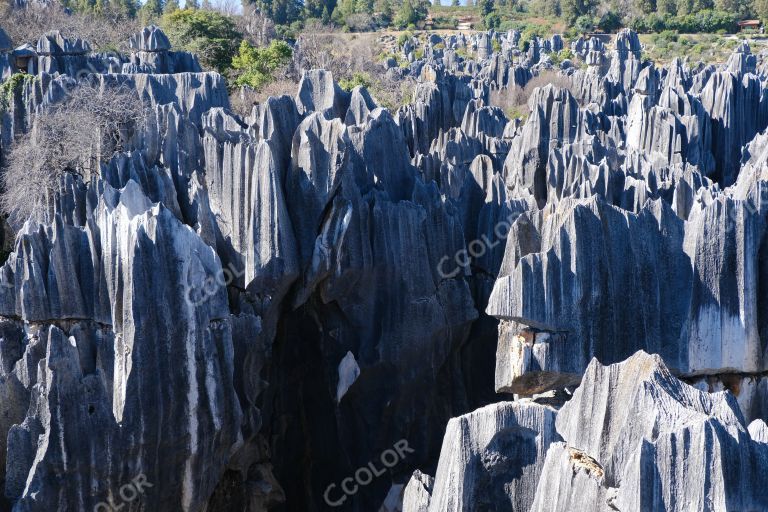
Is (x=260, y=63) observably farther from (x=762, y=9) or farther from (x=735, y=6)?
(x=735, y=6)

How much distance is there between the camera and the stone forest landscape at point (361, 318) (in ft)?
22.9

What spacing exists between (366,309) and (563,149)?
21.2 feet

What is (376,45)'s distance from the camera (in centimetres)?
6731

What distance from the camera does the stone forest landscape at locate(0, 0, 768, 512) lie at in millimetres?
6973

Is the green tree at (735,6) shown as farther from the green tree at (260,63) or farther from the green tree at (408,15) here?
the green tree at (260,63)

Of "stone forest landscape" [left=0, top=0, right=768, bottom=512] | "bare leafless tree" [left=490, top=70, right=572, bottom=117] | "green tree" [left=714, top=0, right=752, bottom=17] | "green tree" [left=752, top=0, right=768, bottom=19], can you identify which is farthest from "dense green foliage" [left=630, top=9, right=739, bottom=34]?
"stone forest landscape" [left=0, top=0, right=768, bottom=512]

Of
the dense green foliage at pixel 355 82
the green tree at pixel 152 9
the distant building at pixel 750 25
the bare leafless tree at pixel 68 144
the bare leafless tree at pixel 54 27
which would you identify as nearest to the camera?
the bare leafless tree at pixel 68 144

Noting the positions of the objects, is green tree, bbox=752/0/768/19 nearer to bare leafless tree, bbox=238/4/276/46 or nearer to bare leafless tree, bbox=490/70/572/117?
bare leafless tree, bbox=490/70/572/117

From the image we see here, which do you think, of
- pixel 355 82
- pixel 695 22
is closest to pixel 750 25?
pixel 695 22

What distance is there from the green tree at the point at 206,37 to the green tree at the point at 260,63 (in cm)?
316

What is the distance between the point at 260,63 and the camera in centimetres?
3341

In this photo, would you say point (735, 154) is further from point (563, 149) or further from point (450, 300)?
point (450, 300)

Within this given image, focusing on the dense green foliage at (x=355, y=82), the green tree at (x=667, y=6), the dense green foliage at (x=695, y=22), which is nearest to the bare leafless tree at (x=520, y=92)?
the dense green foliage at (x=355, y=82)

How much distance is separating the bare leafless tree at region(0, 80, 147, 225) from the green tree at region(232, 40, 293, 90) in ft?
40.6
